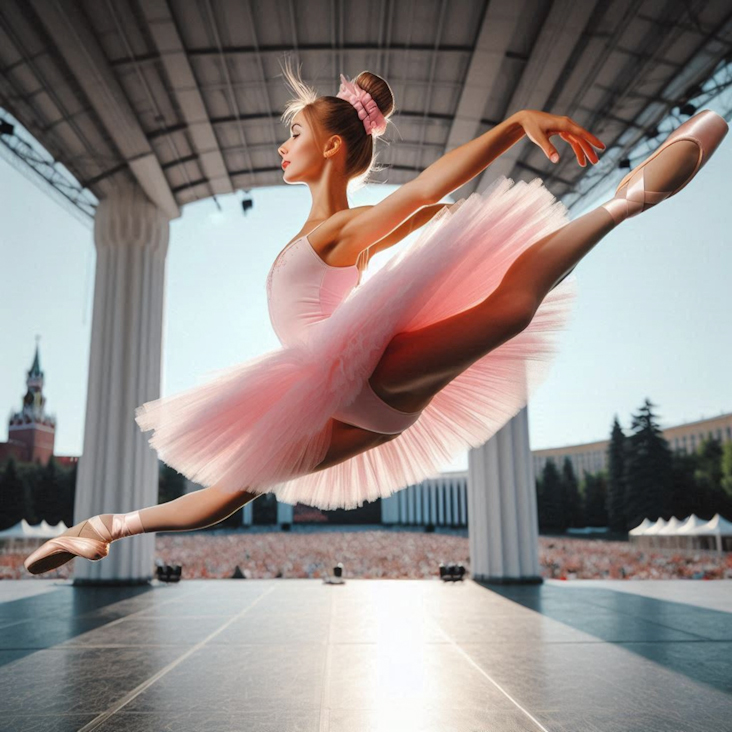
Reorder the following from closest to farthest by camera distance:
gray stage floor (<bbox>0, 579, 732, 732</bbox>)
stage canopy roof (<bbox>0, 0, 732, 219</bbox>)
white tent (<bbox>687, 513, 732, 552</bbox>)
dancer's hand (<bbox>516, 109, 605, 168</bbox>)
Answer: dancer's hand (<bbox>516, 109, 605, 168</bbox>), gray stage floor (<bbox>0, 579, 732, 732</bbox>), stage canopy roof (<bbox>0, 0, 732, 219</bbox>), white tent (<bbox>687, 513, 732, 552</bbox>)

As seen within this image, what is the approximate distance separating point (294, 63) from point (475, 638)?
485 cm

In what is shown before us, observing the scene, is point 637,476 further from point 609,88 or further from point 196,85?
point 196,85

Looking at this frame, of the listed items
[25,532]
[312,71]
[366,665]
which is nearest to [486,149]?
[366,665]

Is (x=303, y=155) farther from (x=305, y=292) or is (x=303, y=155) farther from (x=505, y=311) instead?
(x=505, y=311)

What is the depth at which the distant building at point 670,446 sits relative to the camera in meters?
25.5

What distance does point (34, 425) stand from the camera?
138 feet

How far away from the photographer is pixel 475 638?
341 cm

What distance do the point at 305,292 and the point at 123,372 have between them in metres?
5.74

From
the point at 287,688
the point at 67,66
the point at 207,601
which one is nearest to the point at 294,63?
the point at 67,66

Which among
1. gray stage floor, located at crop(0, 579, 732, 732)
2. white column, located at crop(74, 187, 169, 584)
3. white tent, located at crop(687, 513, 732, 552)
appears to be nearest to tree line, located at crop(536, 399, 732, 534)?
white tent, located at crop(687, 513, 732, 552)

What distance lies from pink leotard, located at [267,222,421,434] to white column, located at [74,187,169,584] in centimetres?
518

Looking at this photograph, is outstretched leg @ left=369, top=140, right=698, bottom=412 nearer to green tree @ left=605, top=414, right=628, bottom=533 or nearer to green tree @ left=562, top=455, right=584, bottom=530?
green tree @ left=605, top=414, right=628, bottom=533

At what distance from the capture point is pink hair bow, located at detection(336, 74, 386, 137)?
1.61 metres

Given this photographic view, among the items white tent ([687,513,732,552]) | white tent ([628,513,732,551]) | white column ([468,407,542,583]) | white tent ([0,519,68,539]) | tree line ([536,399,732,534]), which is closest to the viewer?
white column ([468,407,542,583])
